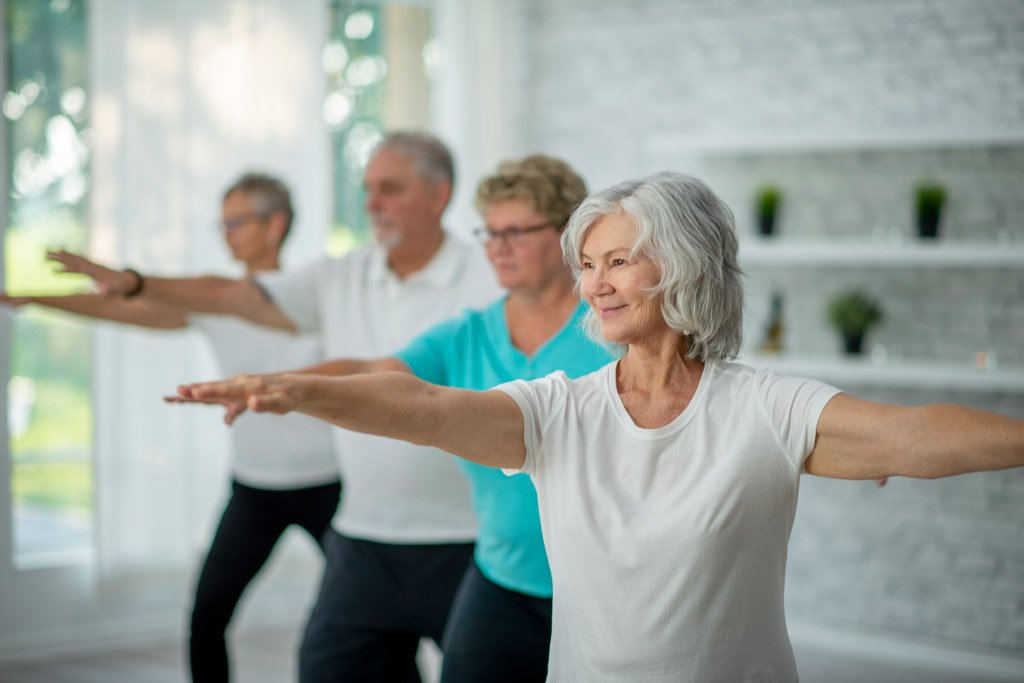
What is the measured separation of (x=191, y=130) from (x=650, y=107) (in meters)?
1.72

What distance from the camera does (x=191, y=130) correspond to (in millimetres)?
4301

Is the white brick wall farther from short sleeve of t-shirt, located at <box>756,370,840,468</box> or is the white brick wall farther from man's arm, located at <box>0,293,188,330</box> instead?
short sleeve of t-shirt, located at <box>756,370,840,468</box>

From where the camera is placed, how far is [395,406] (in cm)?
149

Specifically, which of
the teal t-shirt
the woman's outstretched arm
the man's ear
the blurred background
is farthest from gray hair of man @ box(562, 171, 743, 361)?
the blurred background

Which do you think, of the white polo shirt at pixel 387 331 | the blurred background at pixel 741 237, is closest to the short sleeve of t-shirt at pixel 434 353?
the white polo shirt at pixel 387 331

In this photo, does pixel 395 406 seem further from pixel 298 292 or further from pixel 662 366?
pixel 298 292

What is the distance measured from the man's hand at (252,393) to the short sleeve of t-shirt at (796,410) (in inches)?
24.1

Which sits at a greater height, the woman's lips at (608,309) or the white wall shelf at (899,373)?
the woman's lips at (608,309)

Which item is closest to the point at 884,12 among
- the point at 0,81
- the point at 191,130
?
the point at 191,130

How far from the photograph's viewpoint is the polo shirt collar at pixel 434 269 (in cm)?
267

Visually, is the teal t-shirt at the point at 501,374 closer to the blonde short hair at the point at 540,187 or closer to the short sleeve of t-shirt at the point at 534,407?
the blonde short hair at the point at 540,187

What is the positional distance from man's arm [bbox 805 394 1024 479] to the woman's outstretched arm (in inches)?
15.8

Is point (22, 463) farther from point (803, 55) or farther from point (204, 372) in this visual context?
point (803, 55)

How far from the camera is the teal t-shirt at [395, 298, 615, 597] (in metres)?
2.03
